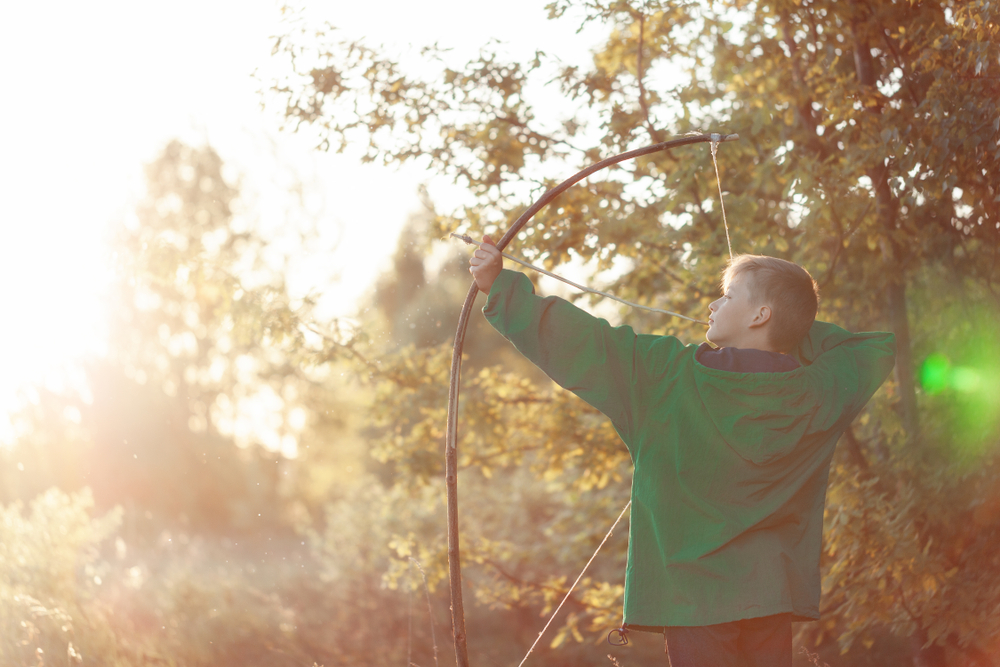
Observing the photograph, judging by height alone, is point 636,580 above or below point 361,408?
below

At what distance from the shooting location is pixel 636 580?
1959mm

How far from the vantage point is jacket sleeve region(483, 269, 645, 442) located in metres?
1.97

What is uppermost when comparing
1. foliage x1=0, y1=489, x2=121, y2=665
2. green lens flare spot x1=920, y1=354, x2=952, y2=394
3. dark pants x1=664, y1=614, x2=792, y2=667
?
green lens flare spot x1=920, y1=354, x2=952, y2=394

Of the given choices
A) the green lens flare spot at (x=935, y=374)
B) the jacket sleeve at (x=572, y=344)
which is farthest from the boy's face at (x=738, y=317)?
the green lens flare spot at (x=935, y=374)

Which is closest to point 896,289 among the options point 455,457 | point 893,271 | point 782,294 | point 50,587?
point 893,271

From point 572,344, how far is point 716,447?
1.38 feet

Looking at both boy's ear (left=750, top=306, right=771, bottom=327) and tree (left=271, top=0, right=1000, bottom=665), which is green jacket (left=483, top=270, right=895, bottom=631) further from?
tree (left=271, top=0, right=1000, bottom=665)

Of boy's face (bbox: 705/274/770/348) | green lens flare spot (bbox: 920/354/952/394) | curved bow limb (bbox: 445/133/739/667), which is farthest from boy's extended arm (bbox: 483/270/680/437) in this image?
green lens flare spot (bbox: 920/354/952/394)

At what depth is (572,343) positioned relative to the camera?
197cm

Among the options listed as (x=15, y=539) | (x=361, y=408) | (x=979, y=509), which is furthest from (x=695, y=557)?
(x=15, y=539)

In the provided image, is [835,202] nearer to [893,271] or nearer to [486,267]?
[893,271]

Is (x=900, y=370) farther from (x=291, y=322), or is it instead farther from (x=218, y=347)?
(x=218, y=347)

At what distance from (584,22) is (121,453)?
14193 millimetres

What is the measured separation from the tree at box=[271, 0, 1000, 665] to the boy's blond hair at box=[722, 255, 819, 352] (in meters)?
1.74
